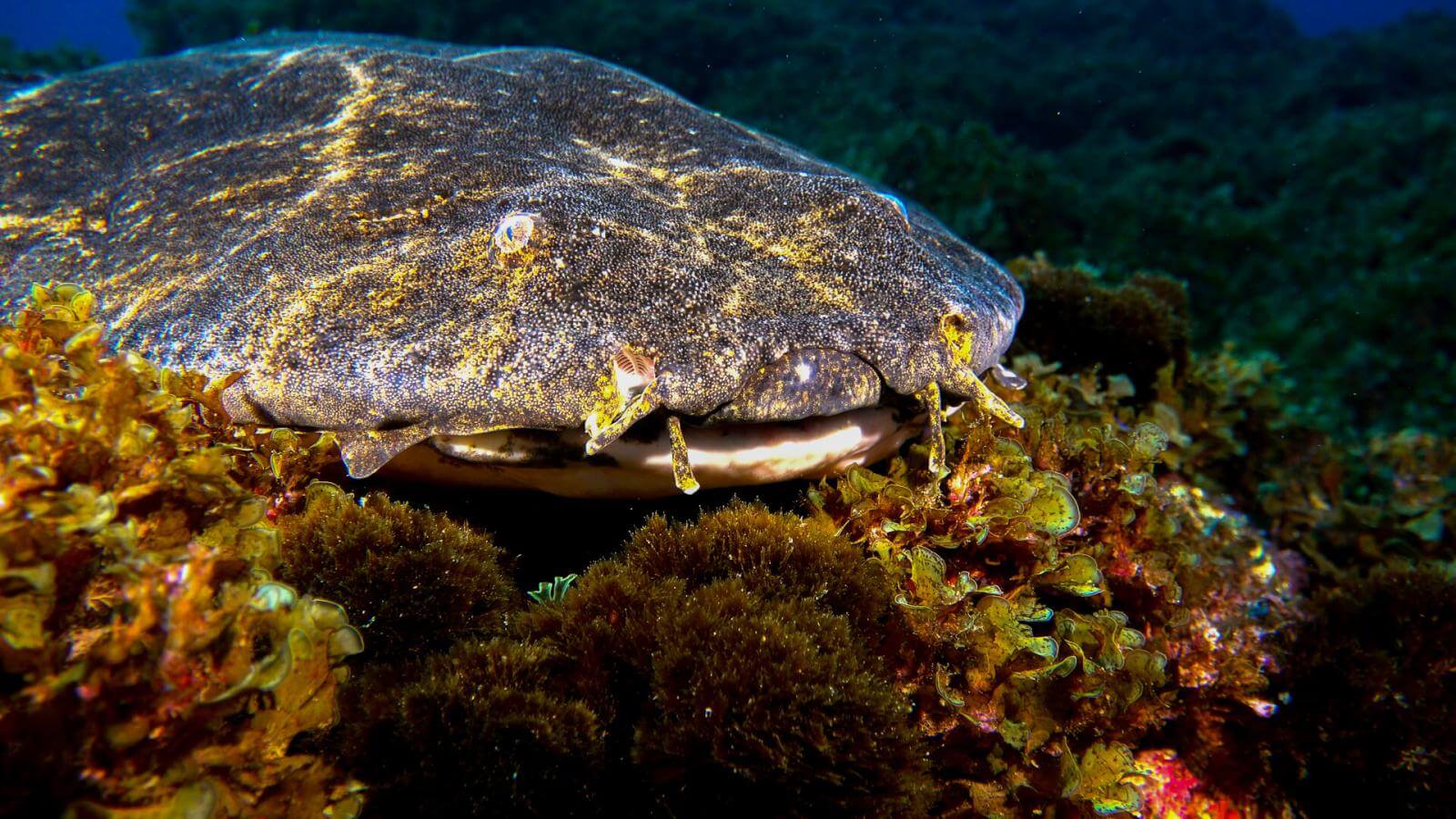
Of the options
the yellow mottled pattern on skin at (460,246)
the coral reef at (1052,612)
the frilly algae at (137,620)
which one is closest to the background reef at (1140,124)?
the coral reef at (1052,612)

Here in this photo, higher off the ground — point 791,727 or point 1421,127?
point 1421,127

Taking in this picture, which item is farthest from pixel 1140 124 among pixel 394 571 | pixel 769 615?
pixel 394 571

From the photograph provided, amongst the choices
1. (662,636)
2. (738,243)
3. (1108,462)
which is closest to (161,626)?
(662,636)

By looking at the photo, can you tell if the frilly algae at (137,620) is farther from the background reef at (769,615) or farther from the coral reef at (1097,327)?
the coral reef at (1097,327)

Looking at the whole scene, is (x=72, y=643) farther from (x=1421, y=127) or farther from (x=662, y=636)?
(x=1421, y=127)

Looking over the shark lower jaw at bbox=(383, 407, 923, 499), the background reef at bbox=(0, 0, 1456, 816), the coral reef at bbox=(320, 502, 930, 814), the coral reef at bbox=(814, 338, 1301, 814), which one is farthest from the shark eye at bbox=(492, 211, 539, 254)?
the coral reef at bbox=(814, 338, 1301, 814)

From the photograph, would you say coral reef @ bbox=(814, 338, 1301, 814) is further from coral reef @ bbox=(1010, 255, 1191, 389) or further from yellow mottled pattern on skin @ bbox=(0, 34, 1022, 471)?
coral reef @ bbox=(1010, 255, 1191, 389)
